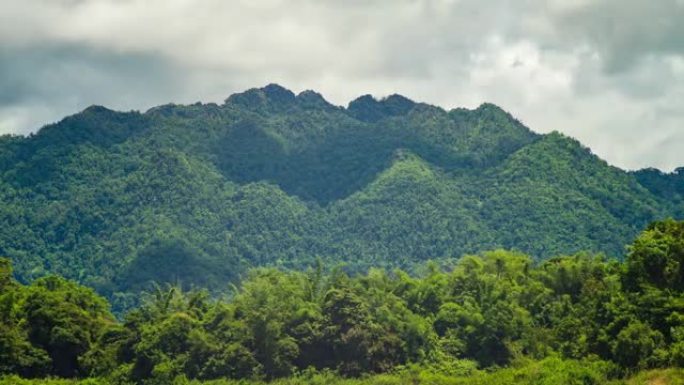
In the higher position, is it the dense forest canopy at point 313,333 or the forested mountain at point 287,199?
the forested mountain at point 287,199

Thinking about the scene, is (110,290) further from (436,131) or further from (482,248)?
(436,131)

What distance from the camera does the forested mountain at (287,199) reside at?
143m

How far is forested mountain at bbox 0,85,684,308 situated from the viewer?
470 feet

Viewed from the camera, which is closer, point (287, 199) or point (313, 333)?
point (313, 333)

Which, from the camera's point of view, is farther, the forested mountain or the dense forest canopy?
the forested mountain

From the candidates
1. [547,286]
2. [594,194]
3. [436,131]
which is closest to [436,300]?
[547,286]

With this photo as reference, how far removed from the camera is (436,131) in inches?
7456

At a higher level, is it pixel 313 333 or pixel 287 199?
pixel 287 199

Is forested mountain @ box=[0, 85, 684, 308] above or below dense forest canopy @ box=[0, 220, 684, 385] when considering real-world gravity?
above

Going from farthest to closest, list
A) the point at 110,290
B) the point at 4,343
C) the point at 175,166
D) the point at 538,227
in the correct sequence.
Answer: the point at 175,166 → the point at 538,227 → the point at 110,290 → the point at 4,343

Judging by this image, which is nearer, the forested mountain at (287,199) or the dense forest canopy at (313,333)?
the dense forest canopy at (313,333)

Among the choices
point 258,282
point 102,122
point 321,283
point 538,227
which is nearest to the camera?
point 258,282

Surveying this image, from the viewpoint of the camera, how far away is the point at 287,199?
578 feet

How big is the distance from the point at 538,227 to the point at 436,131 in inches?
1900
